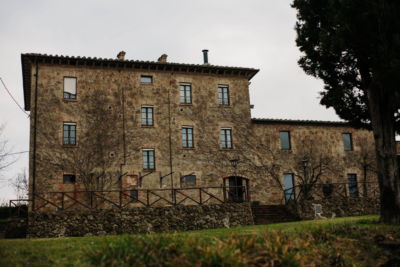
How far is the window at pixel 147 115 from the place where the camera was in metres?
25.9

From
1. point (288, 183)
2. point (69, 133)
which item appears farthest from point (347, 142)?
point (69, 133)

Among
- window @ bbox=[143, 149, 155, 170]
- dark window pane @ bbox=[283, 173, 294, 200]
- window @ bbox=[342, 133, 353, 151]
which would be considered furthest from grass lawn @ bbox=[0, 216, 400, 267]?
window @ bbox=[342, 133, 353, 151]

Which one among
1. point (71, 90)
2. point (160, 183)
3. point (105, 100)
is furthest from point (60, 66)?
point (160, 183)

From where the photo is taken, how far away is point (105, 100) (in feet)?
83.3

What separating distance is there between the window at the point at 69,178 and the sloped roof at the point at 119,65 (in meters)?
6.10

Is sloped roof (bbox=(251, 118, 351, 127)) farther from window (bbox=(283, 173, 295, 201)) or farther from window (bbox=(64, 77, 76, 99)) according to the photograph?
window (bbox=(64, 77, 76, 99))

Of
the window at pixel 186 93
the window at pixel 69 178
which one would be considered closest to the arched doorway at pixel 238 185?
the window at pixel 186 93

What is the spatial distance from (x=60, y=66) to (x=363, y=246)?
61.9ft

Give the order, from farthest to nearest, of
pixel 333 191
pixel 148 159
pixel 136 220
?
pixel 333 191
pixel 148 159
pixel 136 220

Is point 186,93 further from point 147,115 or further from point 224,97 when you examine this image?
point 147,115

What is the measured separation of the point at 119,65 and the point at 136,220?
34.2ft

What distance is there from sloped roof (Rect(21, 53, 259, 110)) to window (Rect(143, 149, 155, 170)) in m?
4.89

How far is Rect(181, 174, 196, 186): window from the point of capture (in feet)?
84.0

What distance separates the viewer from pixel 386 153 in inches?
550
